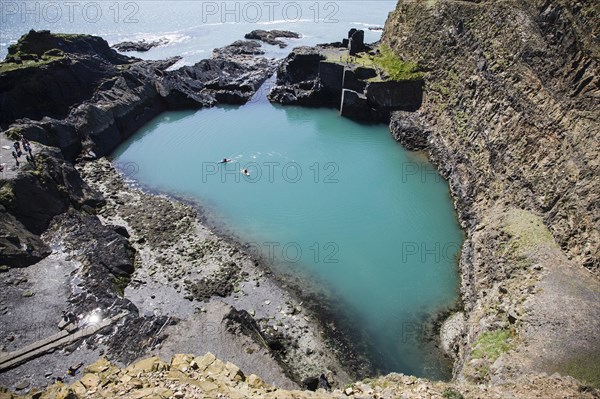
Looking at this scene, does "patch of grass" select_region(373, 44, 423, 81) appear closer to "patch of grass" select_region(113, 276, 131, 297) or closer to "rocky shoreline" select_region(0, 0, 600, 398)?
"rocky shoreline" select_region(0, 0, 600, 398)

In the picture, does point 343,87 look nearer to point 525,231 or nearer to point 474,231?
point 474,231

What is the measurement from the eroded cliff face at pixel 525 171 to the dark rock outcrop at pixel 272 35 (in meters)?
51.6

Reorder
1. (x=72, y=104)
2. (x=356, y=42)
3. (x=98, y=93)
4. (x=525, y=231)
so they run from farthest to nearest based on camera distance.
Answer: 1. (x=356, y=42)
2. (x=98, y=93)
3. (x=72, y=104)
4. (x=525, y=231)

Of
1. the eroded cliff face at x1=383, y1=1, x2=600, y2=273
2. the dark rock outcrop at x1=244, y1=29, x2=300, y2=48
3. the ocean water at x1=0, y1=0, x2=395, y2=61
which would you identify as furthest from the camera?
the dark rock outcrop at x1=244, y1=29, x2=300, y2=48

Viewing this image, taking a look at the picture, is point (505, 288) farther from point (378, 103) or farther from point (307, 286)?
point (378, 103)

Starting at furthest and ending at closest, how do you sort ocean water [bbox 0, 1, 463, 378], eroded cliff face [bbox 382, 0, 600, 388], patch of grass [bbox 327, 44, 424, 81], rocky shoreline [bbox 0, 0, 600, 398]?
patch of grass [bbox 327, 44, 424, 81] < ocean water [bbox 0, 1, 463, 378] < eroded cliff face [bbox 382, 0, 600, 388] < rocky shoreline [bbox 0, 0, 600, 398]

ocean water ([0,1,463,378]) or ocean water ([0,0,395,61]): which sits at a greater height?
ocean water ([0,0,395,61])

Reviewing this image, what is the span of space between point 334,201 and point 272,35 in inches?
2675

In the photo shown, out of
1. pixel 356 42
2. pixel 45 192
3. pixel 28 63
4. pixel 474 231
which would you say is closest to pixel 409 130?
pixel 474 231

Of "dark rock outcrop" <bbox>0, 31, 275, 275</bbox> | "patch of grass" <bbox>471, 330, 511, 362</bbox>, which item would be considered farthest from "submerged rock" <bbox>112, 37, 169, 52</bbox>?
"patch of grass" <bbox>471, 330, 511, 362</bbox>

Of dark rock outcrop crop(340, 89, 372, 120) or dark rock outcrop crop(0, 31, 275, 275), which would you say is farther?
dark rock outcrop crop(340, 89, 372, 120)

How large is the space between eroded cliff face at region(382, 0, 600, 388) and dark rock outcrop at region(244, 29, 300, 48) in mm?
51615

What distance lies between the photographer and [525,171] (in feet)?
91.5

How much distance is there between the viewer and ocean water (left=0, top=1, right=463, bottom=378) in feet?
82.0
